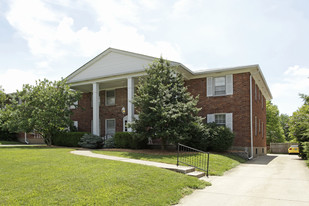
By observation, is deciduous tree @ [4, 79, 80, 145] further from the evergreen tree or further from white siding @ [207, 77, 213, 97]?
white siding @ [207, 77, 213, 97]

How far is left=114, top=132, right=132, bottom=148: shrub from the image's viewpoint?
1561 cm

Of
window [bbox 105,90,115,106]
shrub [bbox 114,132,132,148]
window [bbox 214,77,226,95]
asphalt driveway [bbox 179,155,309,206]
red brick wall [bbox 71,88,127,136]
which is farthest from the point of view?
window [bbox 105,90,115,106]

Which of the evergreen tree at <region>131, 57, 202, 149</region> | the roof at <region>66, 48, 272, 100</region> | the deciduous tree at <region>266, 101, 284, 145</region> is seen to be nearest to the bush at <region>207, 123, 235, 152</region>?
the evergreen tree at <region>131, 57, 202, 149</region>

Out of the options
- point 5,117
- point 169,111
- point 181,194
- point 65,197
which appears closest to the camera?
point 65,197

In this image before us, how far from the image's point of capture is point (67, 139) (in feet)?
60.1

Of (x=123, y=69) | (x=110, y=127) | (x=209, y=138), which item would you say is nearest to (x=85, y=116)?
(x=110, y=127)

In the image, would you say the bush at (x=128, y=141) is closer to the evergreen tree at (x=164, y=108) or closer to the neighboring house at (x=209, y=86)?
the neighboring house at (x=209, y=86)

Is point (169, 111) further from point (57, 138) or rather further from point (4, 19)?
point (57, 138)

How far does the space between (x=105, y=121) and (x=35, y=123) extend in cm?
642

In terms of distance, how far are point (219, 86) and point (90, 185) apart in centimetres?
1253

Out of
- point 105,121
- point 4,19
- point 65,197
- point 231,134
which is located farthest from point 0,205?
point 105,121

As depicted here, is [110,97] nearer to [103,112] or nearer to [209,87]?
[103,112]

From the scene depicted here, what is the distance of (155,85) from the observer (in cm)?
1376

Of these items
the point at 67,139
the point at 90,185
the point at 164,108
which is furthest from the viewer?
the point at 67,139
